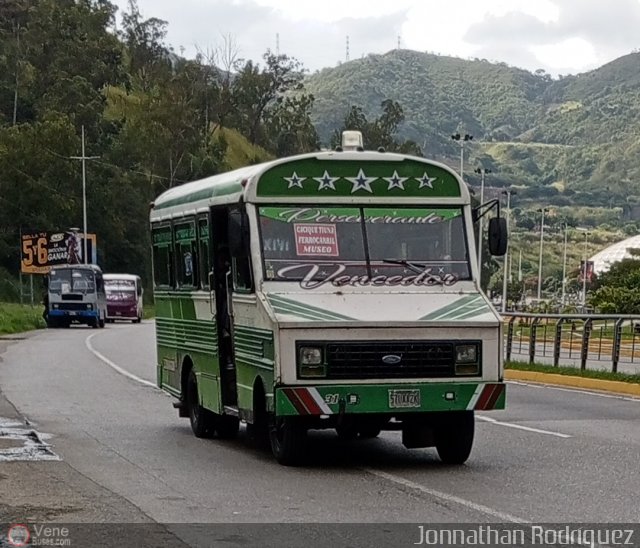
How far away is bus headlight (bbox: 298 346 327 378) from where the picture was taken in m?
11.6

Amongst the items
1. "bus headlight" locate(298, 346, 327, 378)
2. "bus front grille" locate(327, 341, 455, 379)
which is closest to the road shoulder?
"bus front grille" locate(327, 341, 455, 379)

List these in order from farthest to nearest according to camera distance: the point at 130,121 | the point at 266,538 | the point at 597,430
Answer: the point at 130,121
the point at 597,430
the point at 266,538

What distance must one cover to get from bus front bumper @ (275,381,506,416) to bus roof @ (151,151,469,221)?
1947mm

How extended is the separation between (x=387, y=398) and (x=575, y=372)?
1304cm

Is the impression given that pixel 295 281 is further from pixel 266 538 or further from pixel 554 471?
pixel 266 538

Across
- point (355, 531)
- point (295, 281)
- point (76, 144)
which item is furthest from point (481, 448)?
point (76, 144)

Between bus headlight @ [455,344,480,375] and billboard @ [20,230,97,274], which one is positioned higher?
billboard @ [20,230,97,274]

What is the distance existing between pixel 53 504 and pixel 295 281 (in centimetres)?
323

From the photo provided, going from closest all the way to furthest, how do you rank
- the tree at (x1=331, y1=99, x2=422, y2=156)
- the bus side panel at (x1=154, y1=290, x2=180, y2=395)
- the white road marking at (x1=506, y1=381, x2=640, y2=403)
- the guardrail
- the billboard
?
the bus side panel at (x1=154, y1=290, x2=180, y2=395) < the white road marking at (x1=506, y1=381, x2=640, y2=403) < the guardrail < the billboard < the tree at (x1=331, y1=99, x2=422, y2=156)

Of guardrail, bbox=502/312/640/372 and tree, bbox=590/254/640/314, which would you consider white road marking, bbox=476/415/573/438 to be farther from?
tree, bbox=590/254/640/314

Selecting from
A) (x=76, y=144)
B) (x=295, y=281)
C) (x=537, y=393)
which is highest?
(x=76, y=144)

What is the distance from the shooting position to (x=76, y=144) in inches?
3017

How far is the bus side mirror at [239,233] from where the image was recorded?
1248cm

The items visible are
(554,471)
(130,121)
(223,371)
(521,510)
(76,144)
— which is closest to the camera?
(521,510)
